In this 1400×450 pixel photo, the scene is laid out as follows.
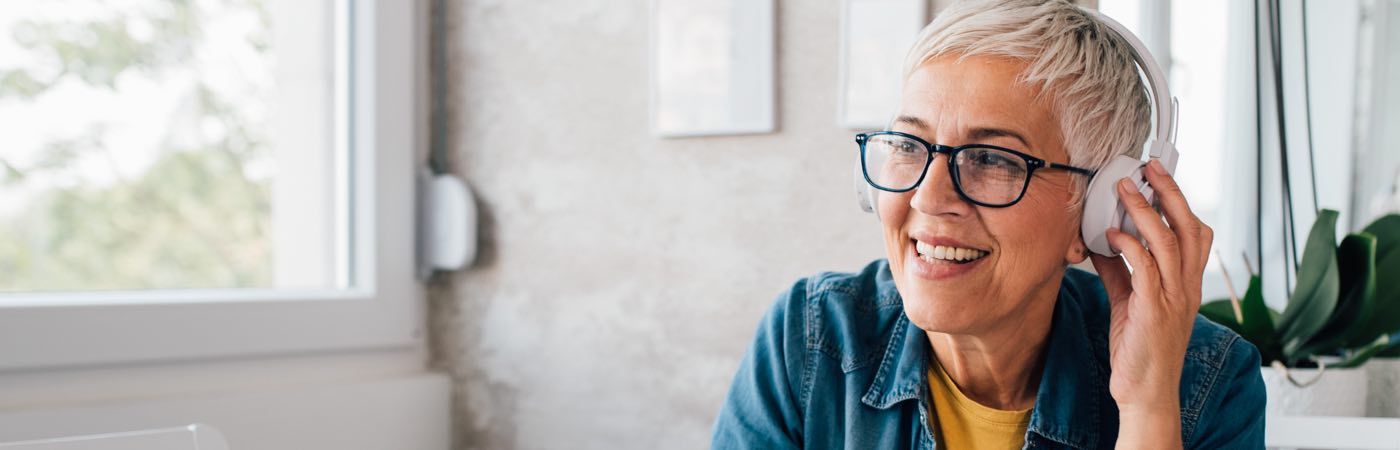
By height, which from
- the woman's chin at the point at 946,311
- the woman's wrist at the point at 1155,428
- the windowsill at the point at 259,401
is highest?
the woman's chin at the point at 946,311

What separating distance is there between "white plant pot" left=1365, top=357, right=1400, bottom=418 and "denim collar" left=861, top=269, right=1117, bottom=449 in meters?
0.62

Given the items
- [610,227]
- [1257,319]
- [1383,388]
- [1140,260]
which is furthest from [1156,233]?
[610,227]

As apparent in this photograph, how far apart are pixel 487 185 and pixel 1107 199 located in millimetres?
1220

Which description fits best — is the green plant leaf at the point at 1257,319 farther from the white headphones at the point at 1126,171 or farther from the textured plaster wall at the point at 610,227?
the textured plaster wall at the point at 610,227

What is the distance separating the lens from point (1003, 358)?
1.21m

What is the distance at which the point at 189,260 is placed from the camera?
1.68 meters

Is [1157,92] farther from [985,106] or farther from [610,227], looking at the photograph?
[610,227]

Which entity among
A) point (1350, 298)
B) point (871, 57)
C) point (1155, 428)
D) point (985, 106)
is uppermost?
point (871, 57)

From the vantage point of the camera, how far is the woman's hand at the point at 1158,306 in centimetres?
106

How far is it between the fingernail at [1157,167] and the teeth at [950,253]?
19 cm

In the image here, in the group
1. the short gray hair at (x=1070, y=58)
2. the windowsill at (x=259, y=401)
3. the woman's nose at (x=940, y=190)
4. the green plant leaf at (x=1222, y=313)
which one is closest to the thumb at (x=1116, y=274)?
the short gray hair at (x=1070, y=58)

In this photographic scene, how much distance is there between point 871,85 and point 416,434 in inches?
40.4

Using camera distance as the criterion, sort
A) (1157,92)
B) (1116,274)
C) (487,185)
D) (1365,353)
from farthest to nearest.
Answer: (487,185) → (1365,353) → (1116,274) → (1157,92)

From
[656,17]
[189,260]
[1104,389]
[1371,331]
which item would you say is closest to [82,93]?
[189,260]
